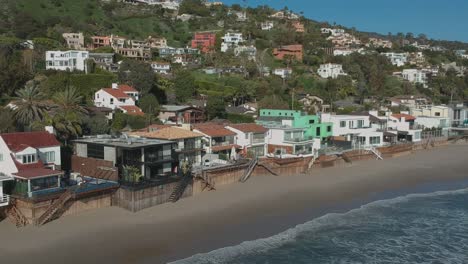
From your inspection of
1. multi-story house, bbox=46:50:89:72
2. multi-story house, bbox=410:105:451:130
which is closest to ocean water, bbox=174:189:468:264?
multi-story house, bbox=410:105:451:130

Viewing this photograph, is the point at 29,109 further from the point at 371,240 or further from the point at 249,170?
the point at 371,240

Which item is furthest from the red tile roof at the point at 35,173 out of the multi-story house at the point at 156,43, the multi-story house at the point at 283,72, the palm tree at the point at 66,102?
the multi-story house at the point at 156,43

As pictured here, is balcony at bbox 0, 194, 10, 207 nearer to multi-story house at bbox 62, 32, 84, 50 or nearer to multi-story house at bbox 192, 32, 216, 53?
multi-story house at bbox 62, 32, 84, 50

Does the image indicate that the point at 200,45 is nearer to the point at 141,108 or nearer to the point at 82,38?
the point at 82,38

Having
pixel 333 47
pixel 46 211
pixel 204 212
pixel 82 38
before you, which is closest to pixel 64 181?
pixel 46 211

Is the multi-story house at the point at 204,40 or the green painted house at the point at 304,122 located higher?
the multi-story house at the point at 204,40

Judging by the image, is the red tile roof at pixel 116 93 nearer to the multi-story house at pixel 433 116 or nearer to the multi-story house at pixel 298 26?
the multi-story house at pixel 433 116
